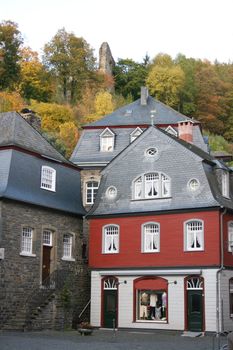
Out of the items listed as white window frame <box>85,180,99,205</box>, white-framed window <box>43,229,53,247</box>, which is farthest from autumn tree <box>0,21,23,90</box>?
white-framed window <box>43,229,53,247</box>

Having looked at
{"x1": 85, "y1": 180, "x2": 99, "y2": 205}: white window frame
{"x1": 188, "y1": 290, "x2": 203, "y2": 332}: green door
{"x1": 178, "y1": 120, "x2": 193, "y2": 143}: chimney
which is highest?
{"x1": 178, "y1": 120, "x2": 193, "y2": 143}: chimney

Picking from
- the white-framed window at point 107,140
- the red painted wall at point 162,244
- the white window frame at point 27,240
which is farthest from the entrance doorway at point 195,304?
the white-framed window at point 107,140

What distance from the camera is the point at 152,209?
103 ft

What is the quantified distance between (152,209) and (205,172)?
10.8 ft

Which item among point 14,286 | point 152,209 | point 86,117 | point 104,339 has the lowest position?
point 104,339

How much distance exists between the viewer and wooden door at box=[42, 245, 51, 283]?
30797 mm

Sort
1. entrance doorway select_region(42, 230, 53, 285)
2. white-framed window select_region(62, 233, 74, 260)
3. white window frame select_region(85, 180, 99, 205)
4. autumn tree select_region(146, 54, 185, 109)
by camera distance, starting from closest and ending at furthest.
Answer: entrance doorway select_region(42, 230, 53, 285)
white-framed window select_region(62, 233, 74, 260)
white window frame select_region(85, 180, 99, 205)
autumn tree select_region(146, 54, 185, 109)

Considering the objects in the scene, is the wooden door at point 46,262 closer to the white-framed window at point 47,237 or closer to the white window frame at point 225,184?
the white-framed window at point 47,237

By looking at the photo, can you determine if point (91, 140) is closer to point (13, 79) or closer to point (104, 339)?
point (104, 339)

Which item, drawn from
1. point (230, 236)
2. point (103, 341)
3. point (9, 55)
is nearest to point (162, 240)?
point (230, 236)

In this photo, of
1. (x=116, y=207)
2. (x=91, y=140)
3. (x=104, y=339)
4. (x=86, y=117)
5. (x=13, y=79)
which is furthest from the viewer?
(x=13, y=79)

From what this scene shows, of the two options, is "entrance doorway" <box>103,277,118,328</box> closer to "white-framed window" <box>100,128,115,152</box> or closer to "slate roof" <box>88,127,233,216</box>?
"slate roof" <box>88,127,233,216</box>

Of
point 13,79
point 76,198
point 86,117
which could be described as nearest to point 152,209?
point 76,198

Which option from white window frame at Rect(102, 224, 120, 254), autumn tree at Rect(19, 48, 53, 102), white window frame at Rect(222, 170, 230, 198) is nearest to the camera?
white window frame at Rect(222, 170, 230, 198)
